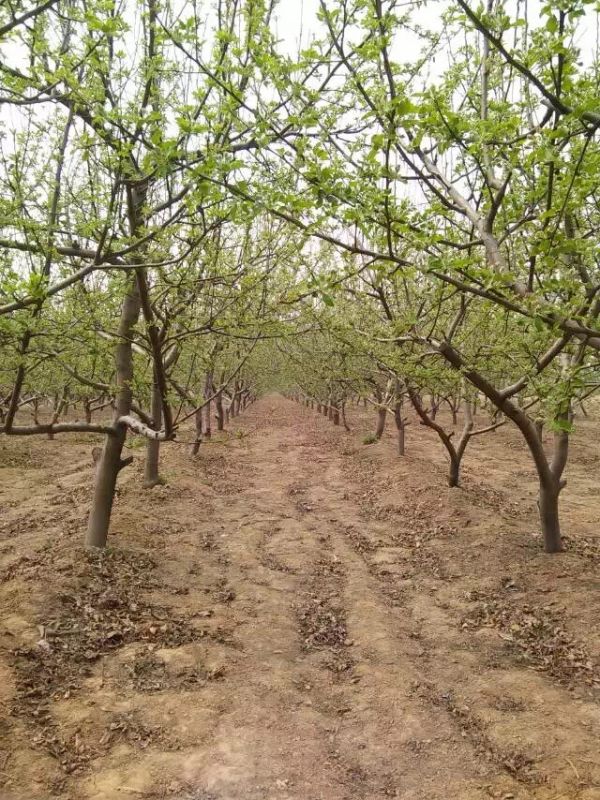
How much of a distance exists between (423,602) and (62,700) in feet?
17.5

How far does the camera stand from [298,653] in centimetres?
707

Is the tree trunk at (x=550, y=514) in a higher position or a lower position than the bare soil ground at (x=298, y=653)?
higher

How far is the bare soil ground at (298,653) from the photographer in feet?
16.0

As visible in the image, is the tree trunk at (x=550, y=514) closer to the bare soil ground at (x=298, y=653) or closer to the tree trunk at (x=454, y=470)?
the bare soil ground at (x=298, y=653)

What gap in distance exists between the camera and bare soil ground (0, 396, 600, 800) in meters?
4.89

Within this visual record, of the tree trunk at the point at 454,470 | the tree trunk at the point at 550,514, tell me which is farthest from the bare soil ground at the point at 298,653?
the tree trunk at the point at 454,470

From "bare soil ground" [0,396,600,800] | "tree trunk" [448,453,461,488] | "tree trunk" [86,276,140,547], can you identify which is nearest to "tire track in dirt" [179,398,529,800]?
"bare soil ground" [0,396,600,800]

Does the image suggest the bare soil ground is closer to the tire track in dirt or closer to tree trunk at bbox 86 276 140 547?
the tire track in dirt

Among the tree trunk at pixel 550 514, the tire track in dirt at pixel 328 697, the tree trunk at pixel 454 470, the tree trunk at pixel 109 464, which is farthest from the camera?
the tree trunk at pixel 454 470

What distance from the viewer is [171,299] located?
9.95 meters

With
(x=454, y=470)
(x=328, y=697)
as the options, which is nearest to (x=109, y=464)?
(x=328, y=697)

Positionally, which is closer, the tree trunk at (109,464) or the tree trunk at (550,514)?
the tree trunk at (109,464)

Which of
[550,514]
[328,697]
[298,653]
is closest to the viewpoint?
[328,697]

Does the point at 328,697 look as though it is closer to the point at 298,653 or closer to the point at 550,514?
the point at 298,653
